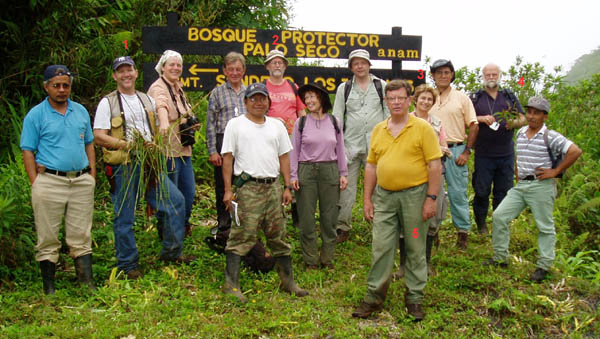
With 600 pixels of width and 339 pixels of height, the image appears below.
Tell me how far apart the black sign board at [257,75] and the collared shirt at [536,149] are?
3361 mm

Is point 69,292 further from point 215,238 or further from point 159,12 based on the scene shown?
point 159,12

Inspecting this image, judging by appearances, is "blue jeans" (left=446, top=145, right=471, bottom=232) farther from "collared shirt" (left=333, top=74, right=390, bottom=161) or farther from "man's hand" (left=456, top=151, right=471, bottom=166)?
"collared shirt" (left=333, top=74, right=390, bottom=161)

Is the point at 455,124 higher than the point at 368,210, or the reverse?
the point at 455,124

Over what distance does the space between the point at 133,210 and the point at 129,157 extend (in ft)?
A: 1.86

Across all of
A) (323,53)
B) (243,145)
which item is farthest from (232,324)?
(323,53)

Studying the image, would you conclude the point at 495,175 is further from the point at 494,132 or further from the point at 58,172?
the point at 58,172

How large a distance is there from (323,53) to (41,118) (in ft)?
15.6

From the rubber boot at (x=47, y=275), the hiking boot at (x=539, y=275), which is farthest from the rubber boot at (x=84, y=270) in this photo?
the hiking boot at (x=539, y=275)

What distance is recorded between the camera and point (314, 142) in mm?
5254

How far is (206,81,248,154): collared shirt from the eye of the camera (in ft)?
18.1

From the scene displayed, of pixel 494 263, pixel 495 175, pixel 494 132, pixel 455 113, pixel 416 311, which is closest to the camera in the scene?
pixel 416 311

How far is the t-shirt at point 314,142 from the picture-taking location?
207 inches

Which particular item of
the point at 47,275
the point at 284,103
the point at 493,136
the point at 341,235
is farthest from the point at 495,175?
the point at 47,275

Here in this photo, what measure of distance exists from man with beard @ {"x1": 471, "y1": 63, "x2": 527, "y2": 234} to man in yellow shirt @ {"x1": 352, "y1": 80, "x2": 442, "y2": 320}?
2.22 meters
